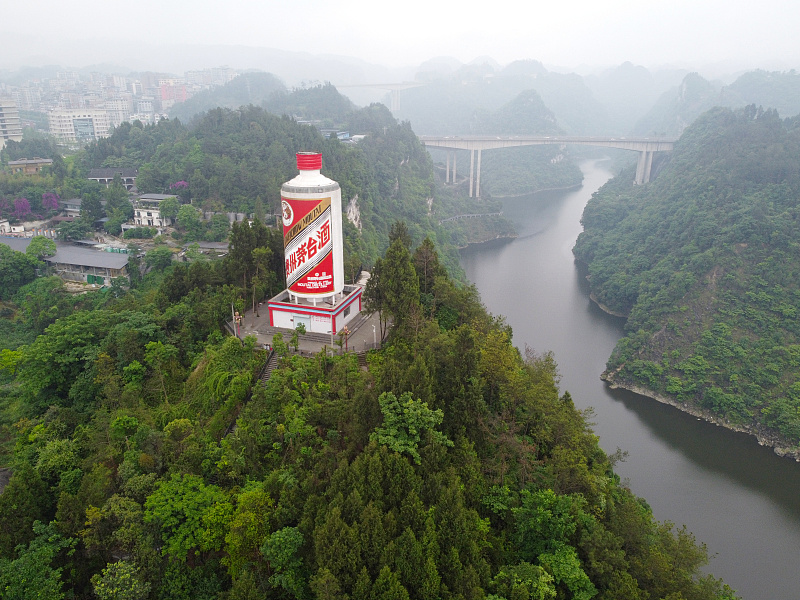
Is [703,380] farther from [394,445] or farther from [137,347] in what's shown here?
[137,347]

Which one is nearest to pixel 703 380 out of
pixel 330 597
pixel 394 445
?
pixel 394 445

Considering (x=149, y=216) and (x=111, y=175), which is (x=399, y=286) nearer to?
(x=149, y=216)

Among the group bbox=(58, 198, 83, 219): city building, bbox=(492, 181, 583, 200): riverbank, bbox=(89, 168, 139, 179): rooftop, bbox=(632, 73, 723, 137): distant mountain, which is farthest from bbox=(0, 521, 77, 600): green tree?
bbox=(632, 73, 723, 137): distant mountain

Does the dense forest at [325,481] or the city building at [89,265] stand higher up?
the dense forest at [325,481]

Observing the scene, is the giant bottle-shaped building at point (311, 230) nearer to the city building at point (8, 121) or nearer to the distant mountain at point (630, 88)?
the city building at point (8, 121)

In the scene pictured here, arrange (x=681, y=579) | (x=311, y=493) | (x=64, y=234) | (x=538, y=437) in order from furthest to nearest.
Result: (x=64, y=234) → (x=538, y=437) → (x=681, y=579) → (x=311, y=493)

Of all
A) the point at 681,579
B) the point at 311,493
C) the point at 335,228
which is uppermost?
the point at 335,228

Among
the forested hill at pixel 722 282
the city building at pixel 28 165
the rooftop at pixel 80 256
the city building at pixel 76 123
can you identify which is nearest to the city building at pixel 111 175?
the city building at pixel 28 165
